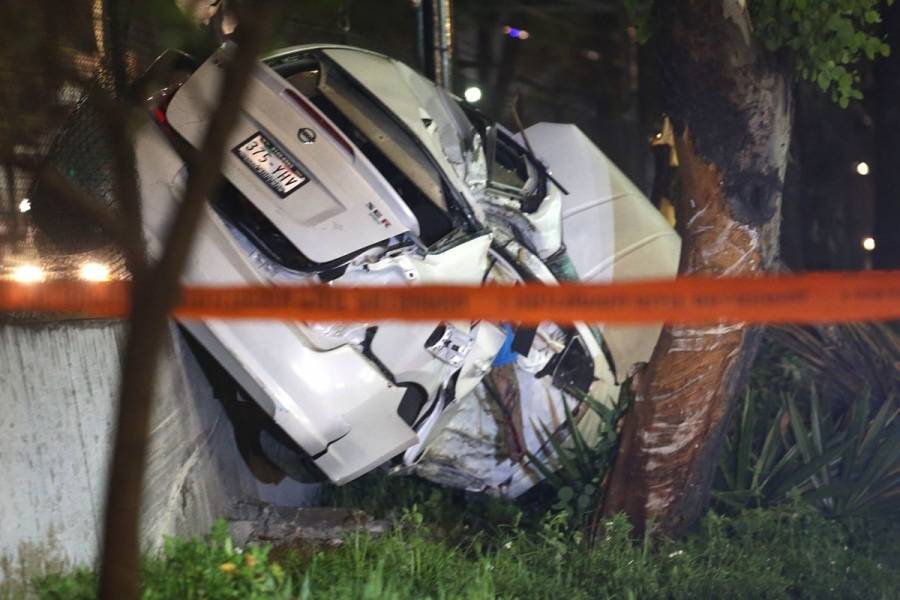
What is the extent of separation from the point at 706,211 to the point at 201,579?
10.4 feet

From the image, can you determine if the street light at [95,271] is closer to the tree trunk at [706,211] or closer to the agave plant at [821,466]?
the tree trunk at [706,211]

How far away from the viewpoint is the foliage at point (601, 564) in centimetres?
419

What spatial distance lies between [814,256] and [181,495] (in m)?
7.49

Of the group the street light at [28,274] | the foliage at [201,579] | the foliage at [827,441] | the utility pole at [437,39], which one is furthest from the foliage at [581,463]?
the utility pole at [437,39]

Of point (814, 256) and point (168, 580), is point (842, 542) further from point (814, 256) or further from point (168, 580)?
point (814, 256)

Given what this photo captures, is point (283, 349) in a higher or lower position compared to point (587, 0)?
lower

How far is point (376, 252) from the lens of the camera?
5438mm

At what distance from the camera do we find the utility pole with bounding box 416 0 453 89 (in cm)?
941

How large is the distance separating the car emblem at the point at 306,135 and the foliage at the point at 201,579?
2.10m

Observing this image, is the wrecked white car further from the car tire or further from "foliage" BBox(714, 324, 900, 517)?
"foliage" BBox(714, 324, 900, 517)

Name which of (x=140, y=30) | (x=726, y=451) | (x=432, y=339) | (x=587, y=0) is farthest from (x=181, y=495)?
(x=587, y=0)

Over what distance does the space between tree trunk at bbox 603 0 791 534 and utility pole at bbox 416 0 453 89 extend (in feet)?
12.5

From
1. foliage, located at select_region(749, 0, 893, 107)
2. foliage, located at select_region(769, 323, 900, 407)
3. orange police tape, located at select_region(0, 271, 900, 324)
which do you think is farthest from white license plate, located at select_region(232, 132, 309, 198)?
foliage, located at select_region(769, 323, 900, 407)

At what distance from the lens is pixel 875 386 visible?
7469mm
